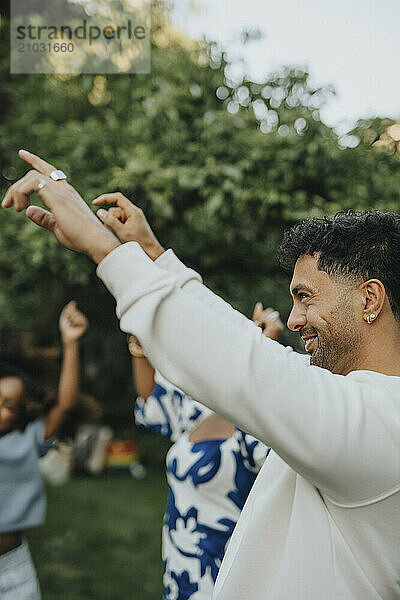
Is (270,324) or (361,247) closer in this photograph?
(361,247)

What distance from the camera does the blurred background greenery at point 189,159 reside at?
3.06m

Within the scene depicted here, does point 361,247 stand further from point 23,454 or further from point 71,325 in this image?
point 23,454

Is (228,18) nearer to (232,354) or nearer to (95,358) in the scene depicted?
(232,354)

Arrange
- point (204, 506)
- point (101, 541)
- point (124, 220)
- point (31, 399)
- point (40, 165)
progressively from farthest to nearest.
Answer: point (101, 541) < point (31, 399) < point (204, 506) < point (124, 220) < point (40, 165)

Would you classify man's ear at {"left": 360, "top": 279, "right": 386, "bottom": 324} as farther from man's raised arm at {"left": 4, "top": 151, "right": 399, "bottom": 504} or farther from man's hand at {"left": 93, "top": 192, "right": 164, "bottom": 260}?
man's hand at {"left": 93, "top": 192, "right": 164, "bottom": 260}

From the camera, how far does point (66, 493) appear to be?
260 inches

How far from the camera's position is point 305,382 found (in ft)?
3.34

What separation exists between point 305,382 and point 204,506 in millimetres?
1442

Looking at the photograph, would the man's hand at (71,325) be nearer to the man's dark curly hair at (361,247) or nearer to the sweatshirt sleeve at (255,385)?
the man's dark curly hair at (361,247)

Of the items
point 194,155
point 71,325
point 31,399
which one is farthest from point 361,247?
point 31,399

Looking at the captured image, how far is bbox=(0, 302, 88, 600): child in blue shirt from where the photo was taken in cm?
275

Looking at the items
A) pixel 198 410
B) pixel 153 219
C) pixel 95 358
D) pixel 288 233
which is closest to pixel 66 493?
pixel 95 358

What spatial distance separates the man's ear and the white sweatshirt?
125 mm

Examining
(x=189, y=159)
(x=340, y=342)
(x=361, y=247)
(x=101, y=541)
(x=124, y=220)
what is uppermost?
(x=189, y=159)
